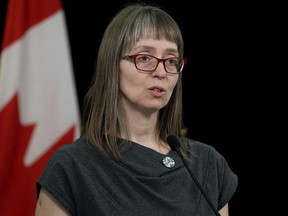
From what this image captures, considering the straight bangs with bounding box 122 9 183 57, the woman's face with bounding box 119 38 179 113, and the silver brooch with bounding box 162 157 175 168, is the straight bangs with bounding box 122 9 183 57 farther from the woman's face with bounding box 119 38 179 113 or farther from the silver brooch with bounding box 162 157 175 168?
the silver brooch with bounding box 162 157 175 168

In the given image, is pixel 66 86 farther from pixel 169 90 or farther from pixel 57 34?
pixel 169 90

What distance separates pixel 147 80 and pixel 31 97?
1146 millimetres

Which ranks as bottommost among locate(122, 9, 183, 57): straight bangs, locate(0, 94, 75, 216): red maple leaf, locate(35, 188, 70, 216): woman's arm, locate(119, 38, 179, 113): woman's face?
locate(0, 94, 75, 216): red maple leaf

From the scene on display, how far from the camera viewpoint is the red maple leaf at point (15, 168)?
2799 mm

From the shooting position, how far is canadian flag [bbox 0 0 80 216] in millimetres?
2818

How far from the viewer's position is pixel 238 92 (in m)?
3.19

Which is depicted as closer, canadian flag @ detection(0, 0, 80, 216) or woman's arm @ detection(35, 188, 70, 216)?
woman's arm @ detection(35, 188, 70, 216)

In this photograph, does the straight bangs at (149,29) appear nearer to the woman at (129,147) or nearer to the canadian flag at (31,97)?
the woman at (129,147)

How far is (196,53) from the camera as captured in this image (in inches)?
125

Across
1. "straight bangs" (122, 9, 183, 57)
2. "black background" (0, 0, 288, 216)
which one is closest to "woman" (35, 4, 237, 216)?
"straight bangs" (122, 9, 183, 57)

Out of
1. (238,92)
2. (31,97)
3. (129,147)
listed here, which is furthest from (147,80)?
(238,92)

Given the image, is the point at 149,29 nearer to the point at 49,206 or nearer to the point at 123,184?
the point at 123,184

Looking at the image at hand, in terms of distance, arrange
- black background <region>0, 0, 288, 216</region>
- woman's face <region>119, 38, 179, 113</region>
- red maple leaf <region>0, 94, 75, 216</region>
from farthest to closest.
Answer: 1. black background <region>0, 0, 288, 216</region>
2. red maple leaf <region>0, 94, 75, 216</region>
3. woman's face <region>119, 38, 179, 113</region>

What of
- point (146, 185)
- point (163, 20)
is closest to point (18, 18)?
point (163, 20)
